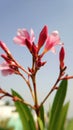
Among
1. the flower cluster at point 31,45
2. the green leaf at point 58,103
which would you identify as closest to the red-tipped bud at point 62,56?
the flower cluster at point 31,45

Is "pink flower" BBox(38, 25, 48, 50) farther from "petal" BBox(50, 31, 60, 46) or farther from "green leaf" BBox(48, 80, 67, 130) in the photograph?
"green leaf" BBox(48, 80, 67, 130)

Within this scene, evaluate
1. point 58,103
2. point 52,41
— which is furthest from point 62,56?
point 58,103

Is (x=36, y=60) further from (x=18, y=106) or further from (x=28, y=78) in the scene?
(x=18, y=106)

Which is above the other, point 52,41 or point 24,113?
point 52,41

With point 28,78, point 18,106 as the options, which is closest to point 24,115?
point 18,106

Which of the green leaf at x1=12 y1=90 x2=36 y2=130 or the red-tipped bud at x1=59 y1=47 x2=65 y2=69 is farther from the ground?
the red-tipped bud at x1=59 y1=47 x2=65 y2=69

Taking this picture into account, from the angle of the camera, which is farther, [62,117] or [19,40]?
[62,117]

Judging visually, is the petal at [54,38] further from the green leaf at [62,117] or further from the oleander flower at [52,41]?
the green leaf at [62,117]

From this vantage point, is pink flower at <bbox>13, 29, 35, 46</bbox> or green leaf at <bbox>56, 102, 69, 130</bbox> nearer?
pink flower at <bbox>13, 29, 35, 46</bbox>

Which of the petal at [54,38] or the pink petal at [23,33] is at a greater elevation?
the pink petal at [23,33]

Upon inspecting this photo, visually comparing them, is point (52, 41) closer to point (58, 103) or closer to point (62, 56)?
point (62, 56)

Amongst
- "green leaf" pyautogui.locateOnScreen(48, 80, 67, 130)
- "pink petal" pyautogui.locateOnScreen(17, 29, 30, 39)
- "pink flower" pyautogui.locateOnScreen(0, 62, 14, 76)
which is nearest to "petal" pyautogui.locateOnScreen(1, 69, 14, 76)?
"pink flower" pyautogui.locateOnScreen(0, 62, 14, 76)
